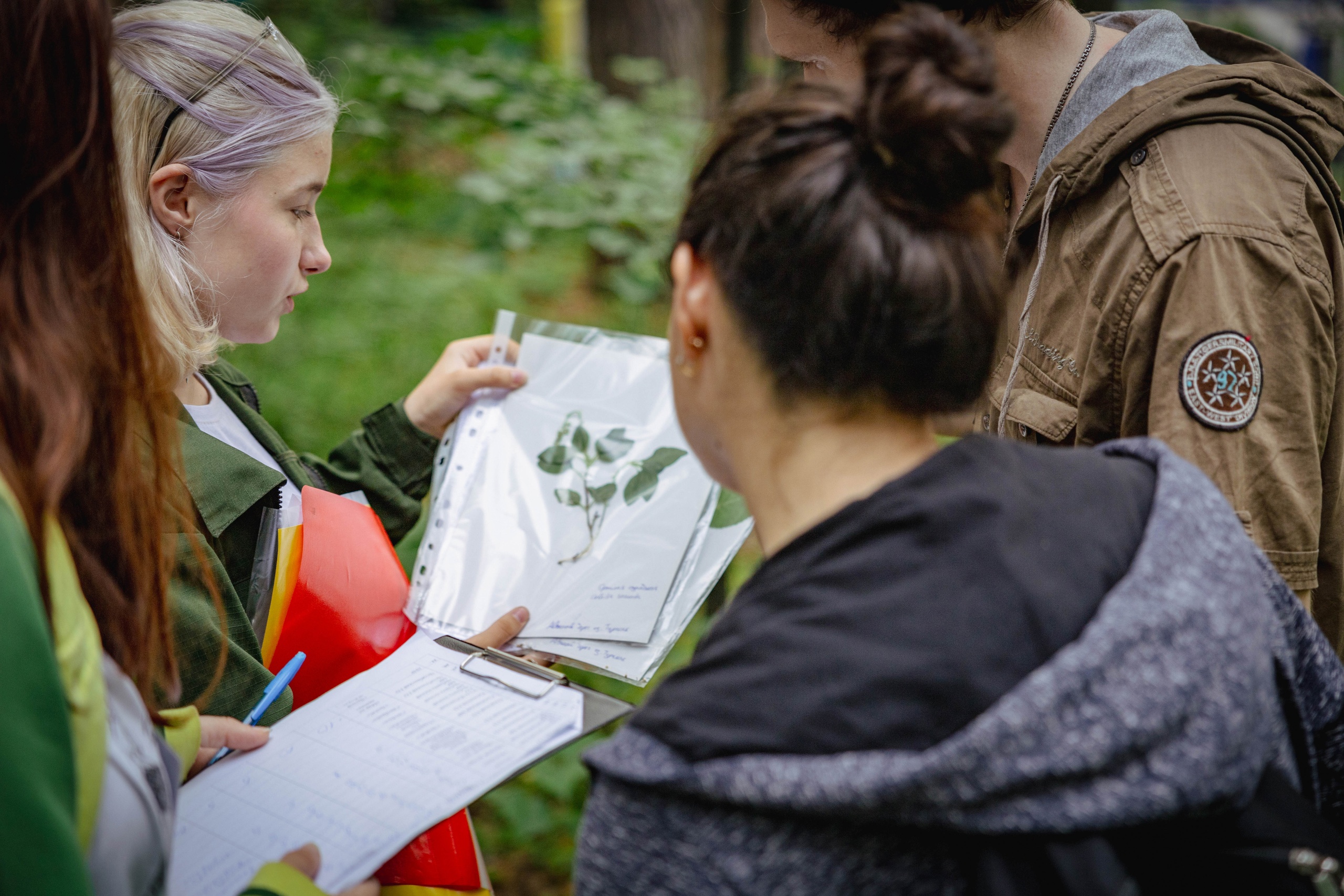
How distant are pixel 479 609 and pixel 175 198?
35.1 inches

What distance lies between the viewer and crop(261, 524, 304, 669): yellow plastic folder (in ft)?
5.27

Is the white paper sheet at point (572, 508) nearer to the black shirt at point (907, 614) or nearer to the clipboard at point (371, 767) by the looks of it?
the clipboard at point (371, 767)

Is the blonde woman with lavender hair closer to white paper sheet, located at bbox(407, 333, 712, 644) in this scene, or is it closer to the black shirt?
white paper sheet, located at bbox(407, 333, 712, 644)

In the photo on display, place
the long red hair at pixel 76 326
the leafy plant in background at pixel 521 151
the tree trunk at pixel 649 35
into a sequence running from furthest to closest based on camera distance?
the tree trunk at pixel 649 35 → the leafy plant in background at pixel 521 151 → the long red hair at pixel 76 326

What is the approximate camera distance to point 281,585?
161 centimetres

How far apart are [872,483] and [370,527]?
1063mm

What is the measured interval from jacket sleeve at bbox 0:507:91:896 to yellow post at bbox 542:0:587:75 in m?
5.36

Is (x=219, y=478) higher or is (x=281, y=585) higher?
(x=219, y=478)

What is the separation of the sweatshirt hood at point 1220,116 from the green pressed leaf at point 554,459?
97cm

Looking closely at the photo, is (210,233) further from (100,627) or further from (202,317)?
(100,627)

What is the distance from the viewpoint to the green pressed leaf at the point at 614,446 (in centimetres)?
189

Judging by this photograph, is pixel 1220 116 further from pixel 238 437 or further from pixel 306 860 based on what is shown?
pixel 238 437

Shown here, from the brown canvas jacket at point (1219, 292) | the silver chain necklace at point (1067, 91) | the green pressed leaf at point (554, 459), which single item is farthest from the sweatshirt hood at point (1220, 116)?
the green pressed leaf at point (554, 459)

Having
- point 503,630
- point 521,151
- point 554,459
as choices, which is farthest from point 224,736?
point 521,151
